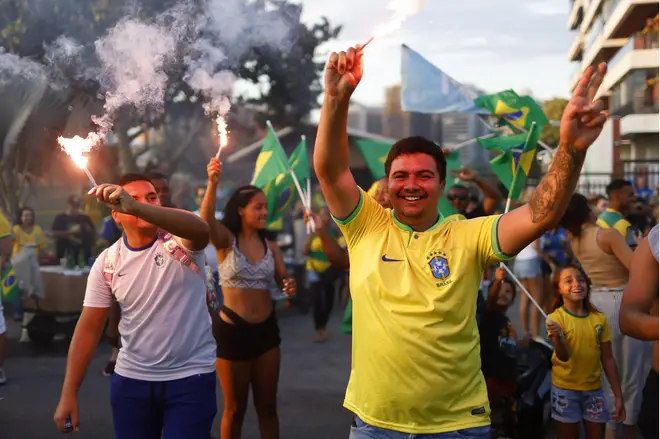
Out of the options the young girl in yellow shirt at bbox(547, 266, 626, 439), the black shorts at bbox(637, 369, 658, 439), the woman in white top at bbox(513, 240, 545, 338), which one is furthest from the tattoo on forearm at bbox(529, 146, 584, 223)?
the woman in white top at bbox(513, 240, 545, 338)

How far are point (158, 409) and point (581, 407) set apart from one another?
2746 millimetres

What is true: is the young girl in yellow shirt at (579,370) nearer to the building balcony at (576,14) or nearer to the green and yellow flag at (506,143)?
the green and yellow flag at (506,143)

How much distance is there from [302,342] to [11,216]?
4725 millimetres

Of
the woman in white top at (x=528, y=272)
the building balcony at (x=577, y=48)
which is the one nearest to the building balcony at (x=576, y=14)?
the building balcony at (x=577, y=48)

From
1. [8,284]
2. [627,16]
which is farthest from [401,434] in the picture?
[627,16]

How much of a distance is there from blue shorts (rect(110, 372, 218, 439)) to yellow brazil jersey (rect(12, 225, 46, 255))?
7.36 metres

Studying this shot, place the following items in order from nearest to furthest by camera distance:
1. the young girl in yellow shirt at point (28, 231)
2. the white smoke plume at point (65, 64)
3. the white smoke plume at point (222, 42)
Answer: the white smoke plume at point (65, 64)
the white smoke plume at point (222, 42)
the young girl in yellow shirt at point (28, 231)

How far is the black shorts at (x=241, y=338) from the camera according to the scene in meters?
4.94

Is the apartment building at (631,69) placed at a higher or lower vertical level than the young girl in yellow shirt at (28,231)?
higher

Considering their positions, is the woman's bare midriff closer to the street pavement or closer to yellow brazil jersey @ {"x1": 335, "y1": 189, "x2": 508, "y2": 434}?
the street pavement

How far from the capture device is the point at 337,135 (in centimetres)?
285

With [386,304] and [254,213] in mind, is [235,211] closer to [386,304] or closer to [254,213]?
[254,213]

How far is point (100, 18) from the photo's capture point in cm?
630

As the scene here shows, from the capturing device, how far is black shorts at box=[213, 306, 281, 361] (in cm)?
494
